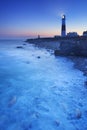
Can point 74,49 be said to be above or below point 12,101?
above

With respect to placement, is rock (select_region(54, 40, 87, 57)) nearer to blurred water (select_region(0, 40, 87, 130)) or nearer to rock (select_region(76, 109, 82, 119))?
blurred water (select_region(0, 40, 87, 130))

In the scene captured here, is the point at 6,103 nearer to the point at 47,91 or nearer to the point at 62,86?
the point at 47,91

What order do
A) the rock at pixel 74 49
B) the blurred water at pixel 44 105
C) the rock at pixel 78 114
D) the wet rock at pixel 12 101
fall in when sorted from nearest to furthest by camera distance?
the blurred water at pixel 44 105, the rock at pixel 78 114, the wet rock at pixel 12 101, the rock at pixel 74 49

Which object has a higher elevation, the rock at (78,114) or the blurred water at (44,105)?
the rock at (78,114)

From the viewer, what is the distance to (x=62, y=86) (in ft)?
26.0

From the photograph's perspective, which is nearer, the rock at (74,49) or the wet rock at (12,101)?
the wet rock at (12,101)

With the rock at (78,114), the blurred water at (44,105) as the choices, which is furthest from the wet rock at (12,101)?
the rock at (78,114)

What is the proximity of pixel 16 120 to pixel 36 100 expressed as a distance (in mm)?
1712

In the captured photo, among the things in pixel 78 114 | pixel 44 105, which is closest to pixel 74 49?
pixel 44 105

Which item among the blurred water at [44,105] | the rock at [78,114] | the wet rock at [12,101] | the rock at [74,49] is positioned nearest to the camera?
the blurred water at [44,105]

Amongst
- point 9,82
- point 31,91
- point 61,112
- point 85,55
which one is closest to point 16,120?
point 61,112

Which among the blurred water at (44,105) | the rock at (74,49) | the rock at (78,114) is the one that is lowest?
the blurred water at (44,105)

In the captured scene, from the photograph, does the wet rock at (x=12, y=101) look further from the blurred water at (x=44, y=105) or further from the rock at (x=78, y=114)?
the rock at (x=78, y=114)

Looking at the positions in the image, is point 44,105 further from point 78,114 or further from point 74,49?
point 74,49
